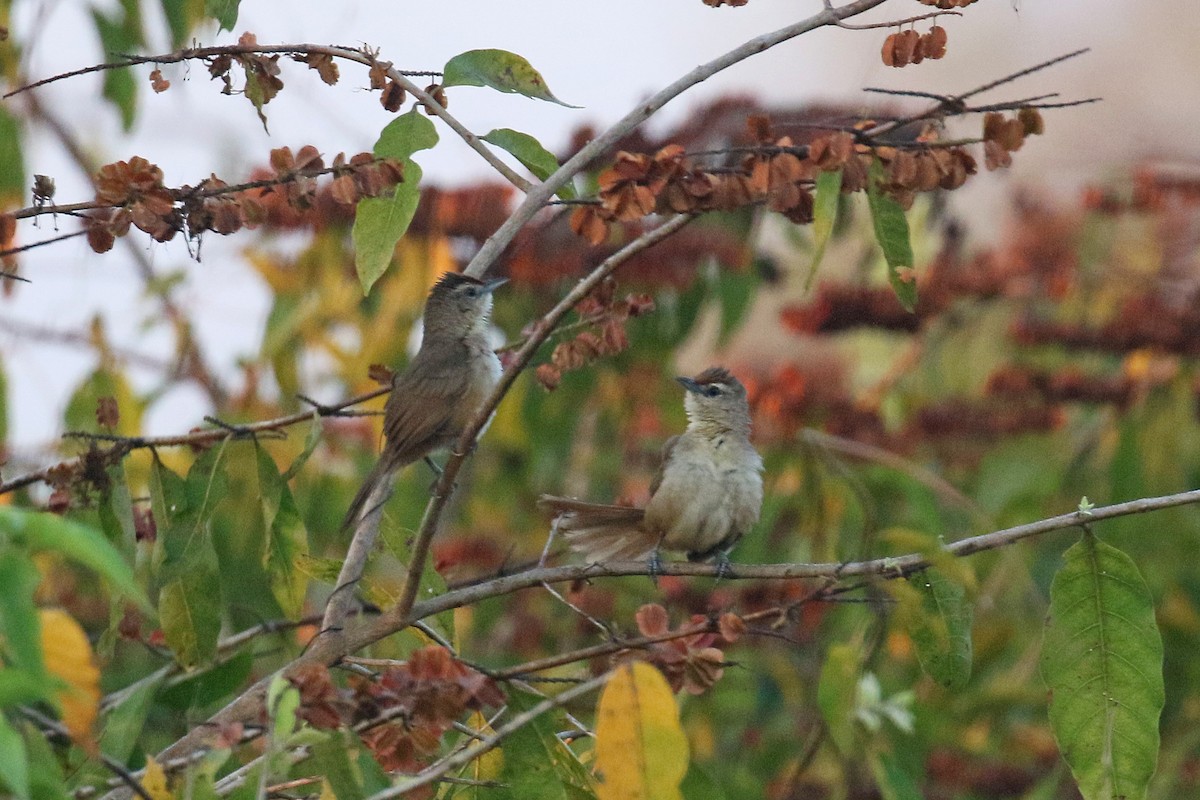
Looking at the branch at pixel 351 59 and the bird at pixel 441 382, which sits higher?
the branch at pixel 351 59

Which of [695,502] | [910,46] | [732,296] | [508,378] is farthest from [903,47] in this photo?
[732,296]

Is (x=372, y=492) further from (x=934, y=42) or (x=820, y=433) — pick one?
(x=820, y=433)

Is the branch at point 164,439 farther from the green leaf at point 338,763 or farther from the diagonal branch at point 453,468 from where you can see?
the green leaf at point 338,763

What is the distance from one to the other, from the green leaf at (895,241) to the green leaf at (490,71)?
64 cm

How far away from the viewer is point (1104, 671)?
8.54 feet

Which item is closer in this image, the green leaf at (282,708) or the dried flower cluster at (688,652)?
the green leaf at (282,708)

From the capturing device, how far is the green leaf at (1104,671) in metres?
2.56

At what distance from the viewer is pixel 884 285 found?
7.11 m

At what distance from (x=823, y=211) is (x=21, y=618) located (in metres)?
1.31

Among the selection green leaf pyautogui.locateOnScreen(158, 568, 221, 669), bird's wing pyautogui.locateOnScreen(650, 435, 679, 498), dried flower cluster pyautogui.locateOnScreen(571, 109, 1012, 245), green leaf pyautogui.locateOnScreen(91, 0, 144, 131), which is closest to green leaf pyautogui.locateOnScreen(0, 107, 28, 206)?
green leaf pyautogui.locateOnScreen(91, 0, 144, 131)

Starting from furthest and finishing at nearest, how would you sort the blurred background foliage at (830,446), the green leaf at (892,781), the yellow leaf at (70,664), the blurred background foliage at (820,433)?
the blurred background foliage at (830,446), the blurred background foliage at (820,433), the green leaf at (892,781), the yellow leaf at (70,664)

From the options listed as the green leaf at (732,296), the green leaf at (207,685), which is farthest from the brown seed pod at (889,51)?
the green leaf at (732,296)

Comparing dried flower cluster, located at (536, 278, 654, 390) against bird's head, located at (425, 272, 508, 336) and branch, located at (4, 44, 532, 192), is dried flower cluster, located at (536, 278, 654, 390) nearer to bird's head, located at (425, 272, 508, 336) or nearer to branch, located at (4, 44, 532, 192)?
branch, located at (4, 44, 532, 192)

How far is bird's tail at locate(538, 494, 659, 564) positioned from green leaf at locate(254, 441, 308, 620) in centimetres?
86
